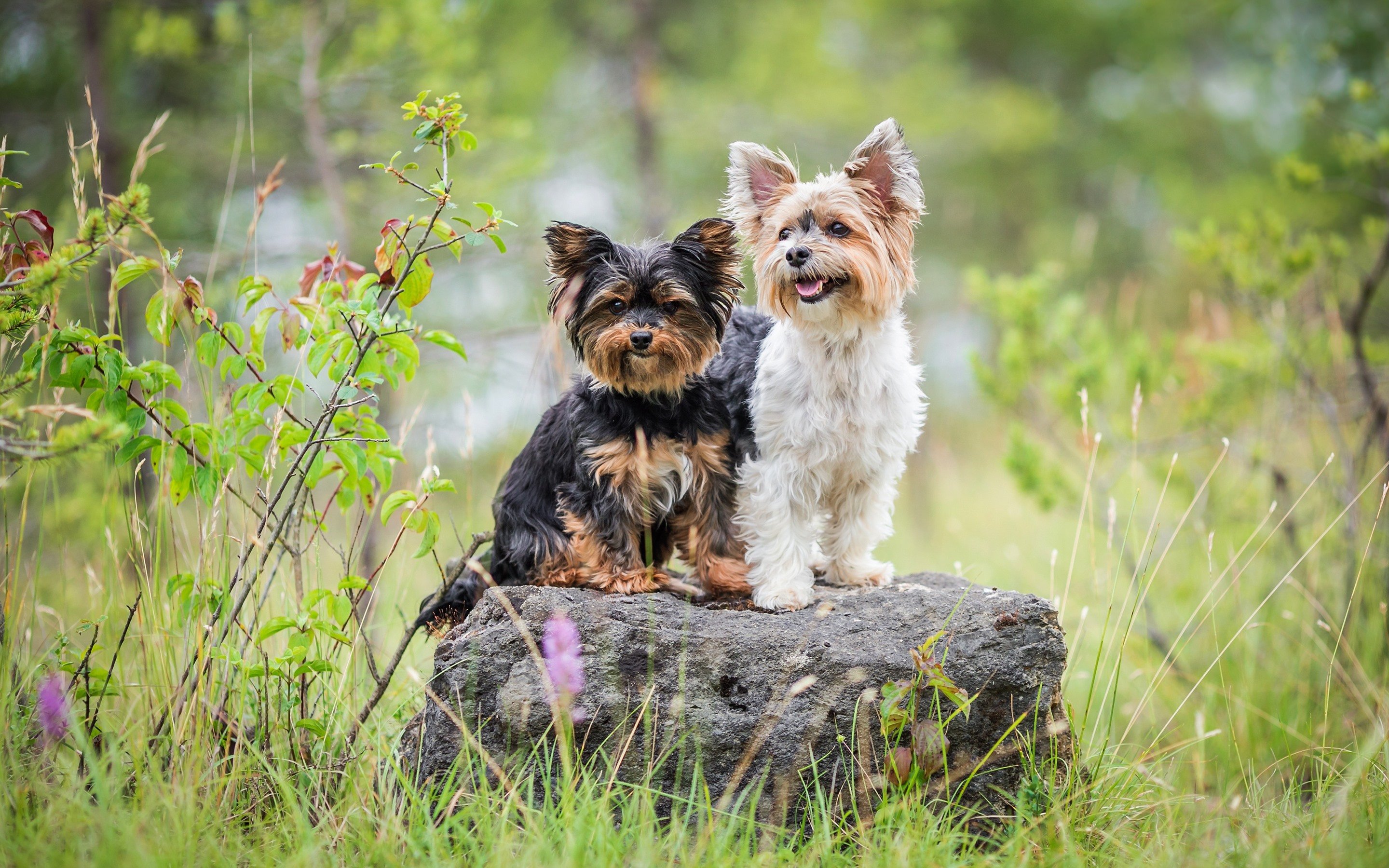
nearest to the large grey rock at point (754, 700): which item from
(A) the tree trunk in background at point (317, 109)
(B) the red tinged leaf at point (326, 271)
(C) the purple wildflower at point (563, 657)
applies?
(C) the purple wildflower at point (563, 657)

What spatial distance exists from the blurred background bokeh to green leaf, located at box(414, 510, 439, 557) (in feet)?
1.43

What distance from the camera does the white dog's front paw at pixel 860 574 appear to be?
4062 mm

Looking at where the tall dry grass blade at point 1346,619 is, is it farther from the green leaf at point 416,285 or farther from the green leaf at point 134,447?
the green leaf at point 134,447

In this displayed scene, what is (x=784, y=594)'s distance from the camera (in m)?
3.72

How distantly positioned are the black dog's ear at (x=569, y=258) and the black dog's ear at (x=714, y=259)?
0.31m

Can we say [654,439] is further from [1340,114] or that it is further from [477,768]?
[1340,114]

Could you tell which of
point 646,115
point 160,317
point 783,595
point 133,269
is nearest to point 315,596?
point 160,317

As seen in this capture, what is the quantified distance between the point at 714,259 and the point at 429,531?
155cm

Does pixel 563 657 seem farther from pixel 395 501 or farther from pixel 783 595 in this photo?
pixel 783 595

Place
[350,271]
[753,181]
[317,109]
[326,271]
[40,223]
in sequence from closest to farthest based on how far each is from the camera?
[40,223], [326,271], [350,271], [753,181], [317,109]

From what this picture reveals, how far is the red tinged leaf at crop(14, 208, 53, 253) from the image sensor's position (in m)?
2.91

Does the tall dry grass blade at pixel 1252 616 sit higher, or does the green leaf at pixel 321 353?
the green leaf at pixel 321 353

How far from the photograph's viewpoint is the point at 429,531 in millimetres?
3172

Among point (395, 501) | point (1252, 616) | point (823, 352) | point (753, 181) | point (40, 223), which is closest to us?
point (40, 223)
